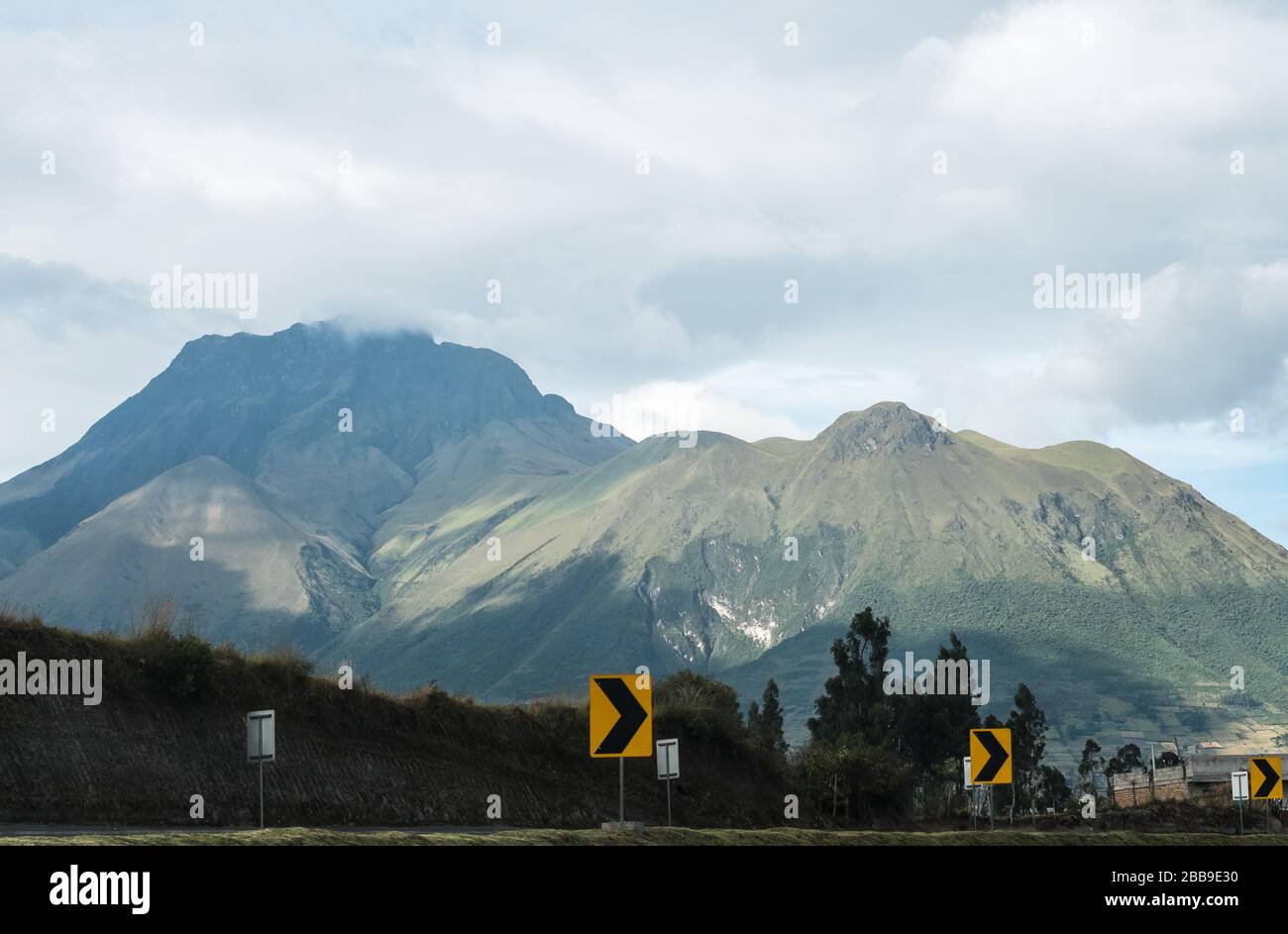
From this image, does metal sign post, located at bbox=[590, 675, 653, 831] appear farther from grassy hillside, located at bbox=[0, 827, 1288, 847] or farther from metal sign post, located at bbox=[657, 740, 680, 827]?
metal sign post, located at bbox=[657, 740, 680, 827]

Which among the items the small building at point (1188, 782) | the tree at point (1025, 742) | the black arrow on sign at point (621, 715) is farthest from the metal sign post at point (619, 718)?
the tree at point (1025, 742)

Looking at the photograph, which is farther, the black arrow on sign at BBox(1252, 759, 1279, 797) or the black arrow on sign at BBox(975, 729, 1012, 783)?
the black arrow on sign at BBox(1252, 759, 1279, 797)

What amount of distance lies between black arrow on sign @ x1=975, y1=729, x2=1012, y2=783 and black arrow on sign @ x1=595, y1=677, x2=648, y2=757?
11.6 m

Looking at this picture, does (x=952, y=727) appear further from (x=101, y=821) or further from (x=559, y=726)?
(x=101, y=821)

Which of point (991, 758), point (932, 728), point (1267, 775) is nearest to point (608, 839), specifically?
point (991, 758)

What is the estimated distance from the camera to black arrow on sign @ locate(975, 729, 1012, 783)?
3459 cm

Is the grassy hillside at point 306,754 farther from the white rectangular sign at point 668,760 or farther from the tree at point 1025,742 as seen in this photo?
the tree at point 1025,742

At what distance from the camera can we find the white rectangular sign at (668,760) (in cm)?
3095

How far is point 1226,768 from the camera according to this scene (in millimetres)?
86438

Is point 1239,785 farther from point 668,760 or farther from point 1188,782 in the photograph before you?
point 1188,782

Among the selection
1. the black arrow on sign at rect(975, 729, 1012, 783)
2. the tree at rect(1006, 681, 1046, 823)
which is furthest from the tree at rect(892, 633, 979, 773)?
the black arrow on sign at rect(975, 729, 1012, 783)

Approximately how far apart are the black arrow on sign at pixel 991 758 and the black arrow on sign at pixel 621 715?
11.6 m
